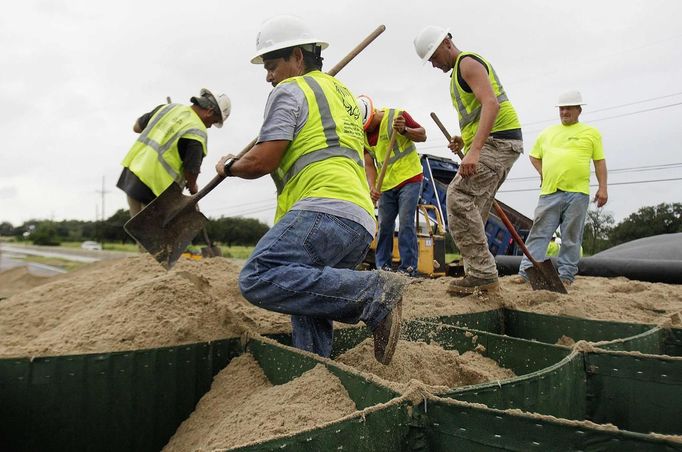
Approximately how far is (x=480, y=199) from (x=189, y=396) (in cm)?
248

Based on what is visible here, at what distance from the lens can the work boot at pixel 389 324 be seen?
2229mm

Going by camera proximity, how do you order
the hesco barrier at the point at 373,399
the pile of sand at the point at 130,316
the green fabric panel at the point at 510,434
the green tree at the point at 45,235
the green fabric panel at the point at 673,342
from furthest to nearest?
the green tree at the point at 45,235
the green fabric panel at the point at 673,342
the pile of sand at the point at 130,316
the hesco barrier at the point at 373,399
the green fabric panel at the point at 510,434

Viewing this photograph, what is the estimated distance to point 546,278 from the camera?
4.56m

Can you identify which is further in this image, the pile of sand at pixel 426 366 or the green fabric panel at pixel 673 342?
the green fabric panel at pixel 673 342

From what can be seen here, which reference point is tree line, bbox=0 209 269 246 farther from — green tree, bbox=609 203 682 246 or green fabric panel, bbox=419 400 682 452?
green fabric panel, bbox=419 400 682 452

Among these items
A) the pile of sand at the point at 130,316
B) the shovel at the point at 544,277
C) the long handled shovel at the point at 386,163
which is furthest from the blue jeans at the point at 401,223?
the pile of sand at the point at 130,316

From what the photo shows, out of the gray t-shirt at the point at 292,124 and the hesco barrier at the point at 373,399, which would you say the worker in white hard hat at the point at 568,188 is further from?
the gray t-shirt at the point at 292,124

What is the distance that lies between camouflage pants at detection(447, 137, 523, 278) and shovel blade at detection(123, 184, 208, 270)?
71.0 inches

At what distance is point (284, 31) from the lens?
2.65 m

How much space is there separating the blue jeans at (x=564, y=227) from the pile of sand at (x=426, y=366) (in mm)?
2721

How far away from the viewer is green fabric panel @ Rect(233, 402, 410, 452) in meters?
1.36

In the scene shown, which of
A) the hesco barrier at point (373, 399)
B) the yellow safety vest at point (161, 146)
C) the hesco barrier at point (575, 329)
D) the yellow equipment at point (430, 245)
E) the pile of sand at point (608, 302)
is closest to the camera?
the hesco barrier at point (373, 399)

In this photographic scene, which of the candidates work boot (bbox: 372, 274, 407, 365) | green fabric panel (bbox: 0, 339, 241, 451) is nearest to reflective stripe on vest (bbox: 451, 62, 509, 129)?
work boot (bbox: 372, 274, 407, 365)

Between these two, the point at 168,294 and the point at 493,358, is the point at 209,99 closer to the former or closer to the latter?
the point at 168,294
